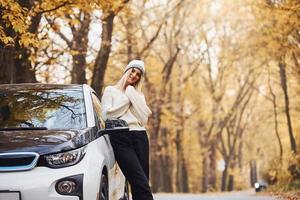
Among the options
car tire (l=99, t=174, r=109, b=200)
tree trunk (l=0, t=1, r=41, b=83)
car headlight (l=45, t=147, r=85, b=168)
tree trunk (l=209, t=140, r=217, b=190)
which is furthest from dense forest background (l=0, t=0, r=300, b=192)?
car headlight (l=45, t=147, r=85, b=168)

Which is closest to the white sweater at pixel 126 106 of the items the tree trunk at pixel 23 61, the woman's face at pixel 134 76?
the woman's face at pixel 134 76

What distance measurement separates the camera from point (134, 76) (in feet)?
25.1

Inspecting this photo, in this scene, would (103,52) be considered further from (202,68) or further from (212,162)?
(212,162)

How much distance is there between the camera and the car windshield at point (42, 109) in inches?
264

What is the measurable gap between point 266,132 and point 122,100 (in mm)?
50397

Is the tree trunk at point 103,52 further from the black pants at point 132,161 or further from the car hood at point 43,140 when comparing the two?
the car hood at point 43,140

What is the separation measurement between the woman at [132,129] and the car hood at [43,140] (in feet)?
3.02

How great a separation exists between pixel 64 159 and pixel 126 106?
5.69 feet

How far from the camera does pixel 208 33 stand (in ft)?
121

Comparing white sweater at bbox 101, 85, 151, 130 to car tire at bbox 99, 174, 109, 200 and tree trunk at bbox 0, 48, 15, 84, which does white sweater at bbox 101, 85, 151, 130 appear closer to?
car tire at bbox 99, 174, 109, 200

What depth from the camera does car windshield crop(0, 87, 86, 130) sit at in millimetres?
6711

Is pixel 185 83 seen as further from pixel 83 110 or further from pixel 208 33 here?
pixel 83 110

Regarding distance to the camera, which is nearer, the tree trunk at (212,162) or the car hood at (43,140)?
the car hood at (43,140)

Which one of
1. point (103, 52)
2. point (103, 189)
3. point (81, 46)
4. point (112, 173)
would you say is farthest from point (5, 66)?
point (81, 46)
